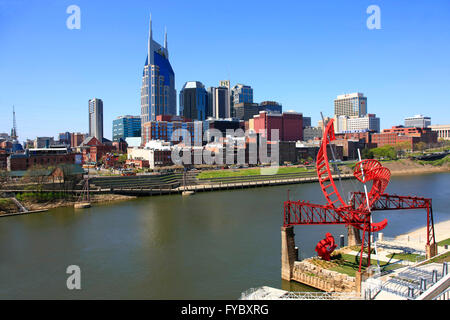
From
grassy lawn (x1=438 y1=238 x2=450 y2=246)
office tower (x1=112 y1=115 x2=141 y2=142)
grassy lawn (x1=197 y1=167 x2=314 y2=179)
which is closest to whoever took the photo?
grassy lawn (x1=438 y1=238 x2=450 y2=246)

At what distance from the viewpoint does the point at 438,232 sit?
29.5 m

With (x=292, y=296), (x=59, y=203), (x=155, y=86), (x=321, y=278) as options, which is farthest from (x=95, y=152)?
(x=292, y=296)

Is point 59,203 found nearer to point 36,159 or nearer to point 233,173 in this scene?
point 36,159

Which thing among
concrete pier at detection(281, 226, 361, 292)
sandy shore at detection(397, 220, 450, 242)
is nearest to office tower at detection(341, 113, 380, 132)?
sandy shore at detection(397, 220, 450, 242)

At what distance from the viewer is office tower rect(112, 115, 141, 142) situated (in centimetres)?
18438

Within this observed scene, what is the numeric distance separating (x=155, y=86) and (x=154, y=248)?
518ft

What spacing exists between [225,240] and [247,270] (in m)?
7.46

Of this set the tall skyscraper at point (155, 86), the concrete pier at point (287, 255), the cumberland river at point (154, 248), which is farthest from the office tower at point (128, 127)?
the concrete pier at point (287, 255)

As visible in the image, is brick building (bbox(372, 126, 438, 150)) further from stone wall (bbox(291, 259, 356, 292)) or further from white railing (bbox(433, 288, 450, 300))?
white railing (bbox(433, 288, 450, 300))

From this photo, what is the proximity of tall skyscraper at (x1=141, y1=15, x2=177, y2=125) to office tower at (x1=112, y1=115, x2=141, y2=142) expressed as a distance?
858 centimetres

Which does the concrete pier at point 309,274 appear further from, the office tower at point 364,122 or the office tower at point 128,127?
the office tower at point 364,122

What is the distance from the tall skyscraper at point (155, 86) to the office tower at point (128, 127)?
8581 mm

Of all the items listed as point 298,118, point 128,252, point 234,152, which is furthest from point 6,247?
point 298,118
